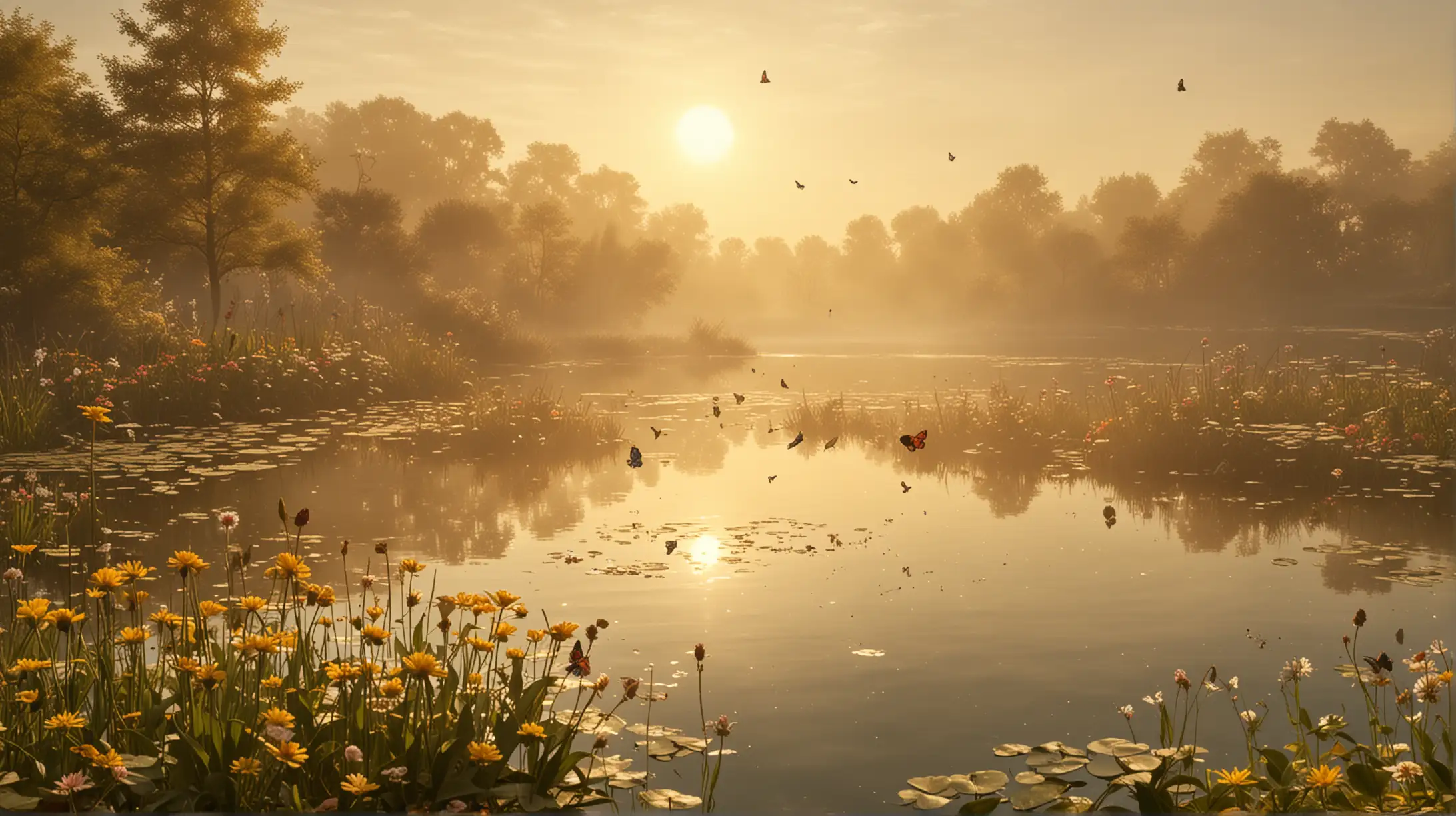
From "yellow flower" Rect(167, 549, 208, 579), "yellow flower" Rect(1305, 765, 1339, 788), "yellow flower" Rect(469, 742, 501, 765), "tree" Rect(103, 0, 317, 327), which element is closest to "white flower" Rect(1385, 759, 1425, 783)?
"yellow flower" Rect(1305, 765, 1339, 788)

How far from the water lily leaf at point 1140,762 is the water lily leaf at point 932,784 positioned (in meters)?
0.90

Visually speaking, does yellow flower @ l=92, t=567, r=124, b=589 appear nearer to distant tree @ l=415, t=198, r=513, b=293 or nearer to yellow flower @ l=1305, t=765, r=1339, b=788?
yellow flower @ l=1305, t=765, r=1339, b=788

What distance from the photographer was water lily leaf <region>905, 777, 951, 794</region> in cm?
566

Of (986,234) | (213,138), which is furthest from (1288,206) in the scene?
(213,138)

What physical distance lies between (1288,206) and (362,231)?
5523 centimetres

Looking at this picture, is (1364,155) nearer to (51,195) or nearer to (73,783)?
(51,195)

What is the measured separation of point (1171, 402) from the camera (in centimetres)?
1972

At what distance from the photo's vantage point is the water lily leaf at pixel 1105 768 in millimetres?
5781

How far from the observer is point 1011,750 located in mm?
6188

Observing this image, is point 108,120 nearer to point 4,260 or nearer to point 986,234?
point 4,260

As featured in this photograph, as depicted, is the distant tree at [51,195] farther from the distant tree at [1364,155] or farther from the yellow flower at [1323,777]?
the distant tree at [1364,155]

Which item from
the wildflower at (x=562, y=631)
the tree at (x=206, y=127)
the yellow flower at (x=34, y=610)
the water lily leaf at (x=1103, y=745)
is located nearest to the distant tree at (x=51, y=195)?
the tree at (x=206, y=127)

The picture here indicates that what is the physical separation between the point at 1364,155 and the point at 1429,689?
3837 inches

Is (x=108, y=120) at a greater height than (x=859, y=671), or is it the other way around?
(x=108, y=120)
